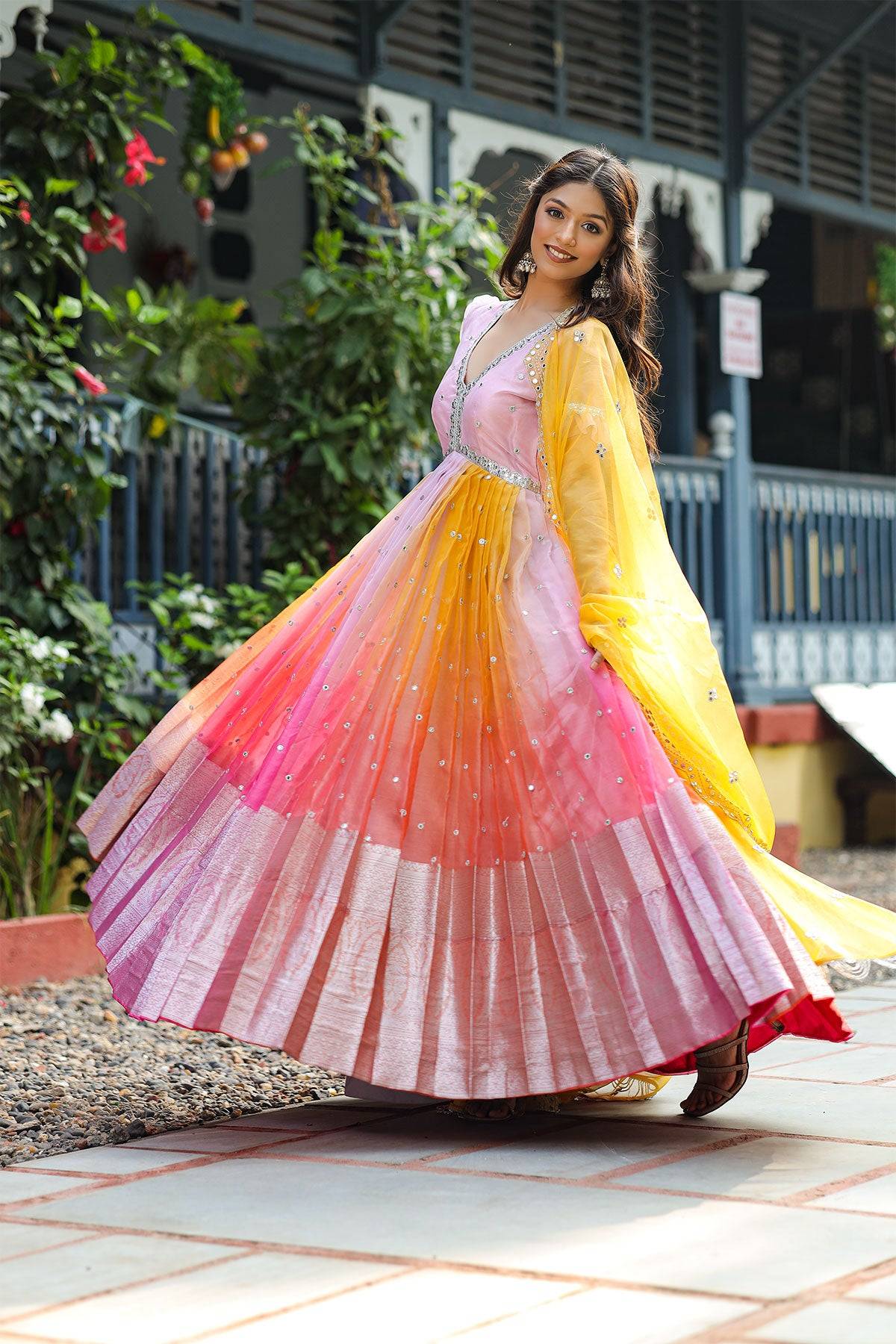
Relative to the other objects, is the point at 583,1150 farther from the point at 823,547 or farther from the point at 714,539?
the point at 823,547

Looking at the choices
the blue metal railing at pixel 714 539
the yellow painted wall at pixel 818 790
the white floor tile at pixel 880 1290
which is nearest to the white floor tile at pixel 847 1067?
the white floor tile at pixel 880 1290

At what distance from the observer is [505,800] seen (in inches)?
138

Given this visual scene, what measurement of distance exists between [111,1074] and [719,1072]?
4.57 ft

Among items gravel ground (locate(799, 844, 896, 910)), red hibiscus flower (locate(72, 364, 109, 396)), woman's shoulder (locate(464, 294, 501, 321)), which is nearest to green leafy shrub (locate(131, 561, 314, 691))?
red hibiscus flower (locate(72, 364, 109, 396))

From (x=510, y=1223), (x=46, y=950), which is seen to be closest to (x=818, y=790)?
(x=46, y=950)

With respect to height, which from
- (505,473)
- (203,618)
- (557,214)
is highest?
(557,214)

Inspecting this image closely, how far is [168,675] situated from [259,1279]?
12.1 ft

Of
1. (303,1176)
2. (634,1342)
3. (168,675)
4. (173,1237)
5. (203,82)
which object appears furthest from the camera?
(203,82)

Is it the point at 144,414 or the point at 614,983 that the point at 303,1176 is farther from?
the point at 144,414

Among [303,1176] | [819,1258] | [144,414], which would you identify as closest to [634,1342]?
[819,1258]

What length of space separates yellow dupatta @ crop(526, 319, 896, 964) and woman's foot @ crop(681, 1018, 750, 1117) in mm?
273

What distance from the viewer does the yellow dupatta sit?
3.38 meters

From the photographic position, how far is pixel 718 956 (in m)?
3.20

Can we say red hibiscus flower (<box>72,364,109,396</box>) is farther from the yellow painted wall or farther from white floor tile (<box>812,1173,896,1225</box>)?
the yellow painted wall
